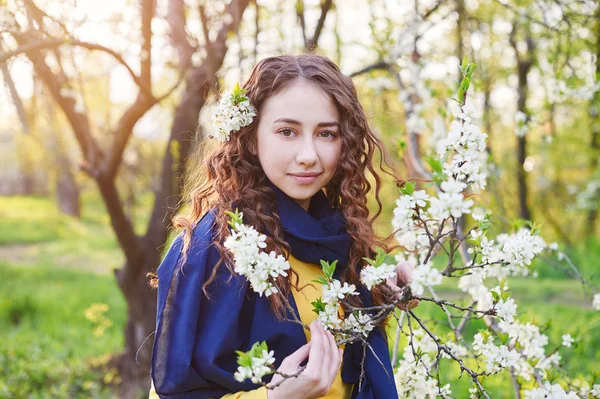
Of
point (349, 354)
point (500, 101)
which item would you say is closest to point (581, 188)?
point (500, 101)

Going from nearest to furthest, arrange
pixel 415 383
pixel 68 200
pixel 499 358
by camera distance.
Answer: pixel 499 358 → pixel 415 383 → pixel 68 200

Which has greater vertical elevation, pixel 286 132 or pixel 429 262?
pixel 286 132

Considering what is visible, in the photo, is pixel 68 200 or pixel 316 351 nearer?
pixel 316 351

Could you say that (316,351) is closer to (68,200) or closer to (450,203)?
(450,203)

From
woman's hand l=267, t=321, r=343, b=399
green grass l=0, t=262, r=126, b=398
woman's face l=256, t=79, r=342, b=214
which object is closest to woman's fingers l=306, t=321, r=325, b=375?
woman's hand l=267, t=321, r=343, b=399

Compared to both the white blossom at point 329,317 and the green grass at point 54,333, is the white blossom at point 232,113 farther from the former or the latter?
the green grass at point 54,333

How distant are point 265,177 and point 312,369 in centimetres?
62

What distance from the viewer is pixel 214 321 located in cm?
150

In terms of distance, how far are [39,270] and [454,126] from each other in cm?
804

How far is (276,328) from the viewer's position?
1.51 metres

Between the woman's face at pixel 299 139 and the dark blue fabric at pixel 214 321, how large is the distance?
7cm

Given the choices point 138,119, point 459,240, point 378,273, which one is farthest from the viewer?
point 138,119

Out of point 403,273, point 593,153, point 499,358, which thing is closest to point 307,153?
point 403,273

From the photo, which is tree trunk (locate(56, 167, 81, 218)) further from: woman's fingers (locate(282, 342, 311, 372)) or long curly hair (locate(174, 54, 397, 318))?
woman's fingers (locate(282, 342, 311, 372))
